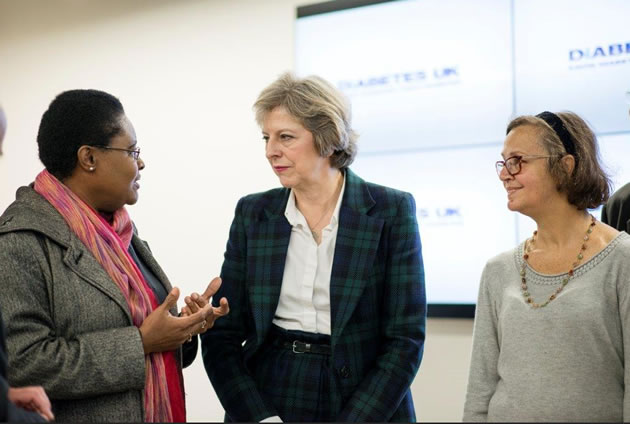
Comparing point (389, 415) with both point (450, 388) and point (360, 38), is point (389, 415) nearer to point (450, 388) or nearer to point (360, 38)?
point (450, 388)

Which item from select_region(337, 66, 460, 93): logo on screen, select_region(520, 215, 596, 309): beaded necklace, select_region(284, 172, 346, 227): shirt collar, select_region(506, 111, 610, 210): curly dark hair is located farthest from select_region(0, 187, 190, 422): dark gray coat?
select_region(337, 66, 460, 93): logo on screen

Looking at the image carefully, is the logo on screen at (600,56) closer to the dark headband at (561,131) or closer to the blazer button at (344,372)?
the dark headband at (561,131)

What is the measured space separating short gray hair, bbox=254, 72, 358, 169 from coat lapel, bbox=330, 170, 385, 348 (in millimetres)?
183

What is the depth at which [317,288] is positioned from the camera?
224cm

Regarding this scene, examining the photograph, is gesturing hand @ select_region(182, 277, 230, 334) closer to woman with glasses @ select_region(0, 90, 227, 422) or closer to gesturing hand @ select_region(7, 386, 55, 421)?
woman with glasses @ select_region(0, 90, 227, 422)

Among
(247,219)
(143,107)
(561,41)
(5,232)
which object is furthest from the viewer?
(143,107)

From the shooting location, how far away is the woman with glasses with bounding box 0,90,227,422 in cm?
183

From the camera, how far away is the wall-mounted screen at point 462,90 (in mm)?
3340

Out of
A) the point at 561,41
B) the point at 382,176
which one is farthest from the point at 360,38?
the point at 561,41

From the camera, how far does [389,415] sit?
2.16 metres

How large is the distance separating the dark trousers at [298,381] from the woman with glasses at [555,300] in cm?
44

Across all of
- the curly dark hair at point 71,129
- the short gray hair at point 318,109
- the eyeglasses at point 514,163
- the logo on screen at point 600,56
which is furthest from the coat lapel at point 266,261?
the logo on screen at point 600,56

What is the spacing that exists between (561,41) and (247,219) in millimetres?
1941

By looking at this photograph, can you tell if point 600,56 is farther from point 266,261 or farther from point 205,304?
point 205,304
